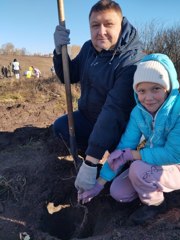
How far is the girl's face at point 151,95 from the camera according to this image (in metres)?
2.16

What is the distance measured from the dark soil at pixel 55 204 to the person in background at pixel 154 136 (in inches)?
6.3

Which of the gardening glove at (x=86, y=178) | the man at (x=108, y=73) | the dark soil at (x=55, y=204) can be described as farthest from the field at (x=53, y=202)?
the man at (x=108, y=73)

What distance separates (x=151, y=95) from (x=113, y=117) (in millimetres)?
424

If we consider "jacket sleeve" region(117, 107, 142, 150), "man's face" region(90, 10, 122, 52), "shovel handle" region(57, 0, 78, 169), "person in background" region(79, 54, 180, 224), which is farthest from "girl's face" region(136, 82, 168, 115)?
"shovel handle" region(57, 0, 78, 169)

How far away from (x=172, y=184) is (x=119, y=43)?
115 cm

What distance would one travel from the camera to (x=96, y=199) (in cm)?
274

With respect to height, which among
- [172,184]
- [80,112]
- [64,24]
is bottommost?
[172,184]

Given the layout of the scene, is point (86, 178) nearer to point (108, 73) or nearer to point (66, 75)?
point (108, 73)

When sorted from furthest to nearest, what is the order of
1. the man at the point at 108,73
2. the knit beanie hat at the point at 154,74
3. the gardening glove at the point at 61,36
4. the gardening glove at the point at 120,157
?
the gardening glove at the point at 61,36 → the man at the point at 108,73 → the gardening glove at the point at 120,157 → the knit beanie hat at the point at 154,74

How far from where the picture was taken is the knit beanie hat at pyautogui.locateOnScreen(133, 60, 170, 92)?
2.12m

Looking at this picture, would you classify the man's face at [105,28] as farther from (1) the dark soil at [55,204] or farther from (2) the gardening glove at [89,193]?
(1) the dark soil at [55,204]

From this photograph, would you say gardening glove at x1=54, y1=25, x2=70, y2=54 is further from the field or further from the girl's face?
the field

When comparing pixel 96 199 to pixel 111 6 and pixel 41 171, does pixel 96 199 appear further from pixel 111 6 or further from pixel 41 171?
pixel 111 6

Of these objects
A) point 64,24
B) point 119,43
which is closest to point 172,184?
point 119,43
